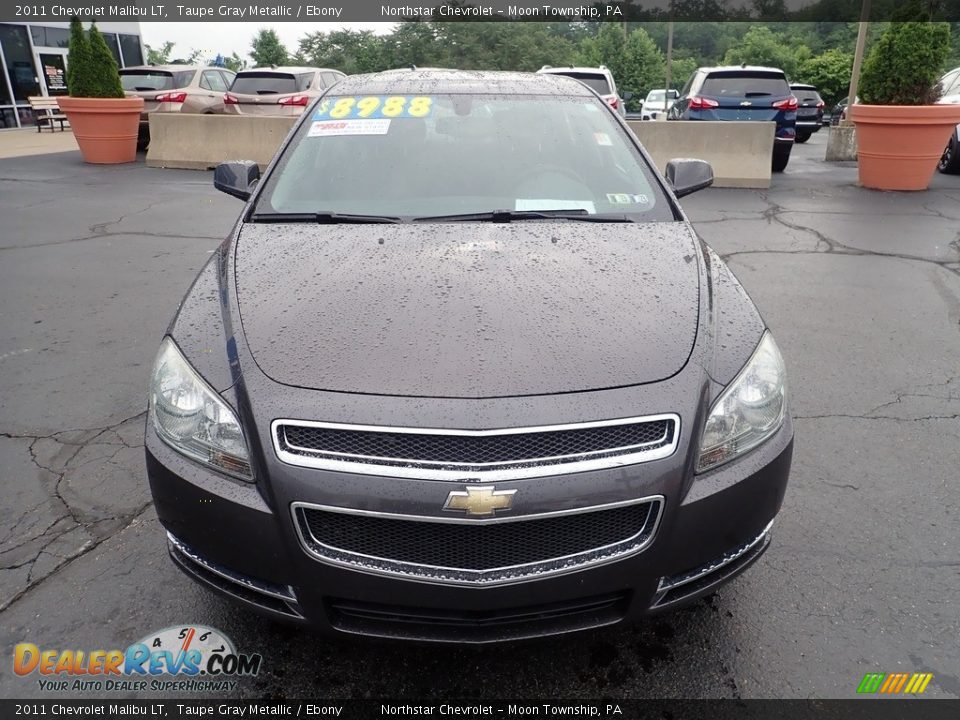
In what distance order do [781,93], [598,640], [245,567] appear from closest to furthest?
[245,567] < [598,640] < [781,93]

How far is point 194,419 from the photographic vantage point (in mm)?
1932

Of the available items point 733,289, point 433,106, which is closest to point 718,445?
point 733,289

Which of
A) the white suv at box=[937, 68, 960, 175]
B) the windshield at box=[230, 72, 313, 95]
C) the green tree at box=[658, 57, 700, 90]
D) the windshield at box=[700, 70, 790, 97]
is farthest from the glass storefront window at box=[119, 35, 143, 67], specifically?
the green tree at box=[658, 57, 700, 90]

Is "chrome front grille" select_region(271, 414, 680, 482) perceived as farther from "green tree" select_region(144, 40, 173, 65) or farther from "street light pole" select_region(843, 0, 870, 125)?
"green tree" select_region(144, 40, 173, 65)

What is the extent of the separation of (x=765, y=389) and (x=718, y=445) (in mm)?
289

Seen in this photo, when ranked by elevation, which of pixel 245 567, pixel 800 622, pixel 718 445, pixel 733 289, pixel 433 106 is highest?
pixel 433 106

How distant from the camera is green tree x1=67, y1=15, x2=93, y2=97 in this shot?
11.3m

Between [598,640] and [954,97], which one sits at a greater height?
[954,97]

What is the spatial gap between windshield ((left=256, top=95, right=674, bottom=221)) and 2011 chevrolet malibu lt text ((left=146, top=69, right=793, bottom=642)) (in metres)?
0.53

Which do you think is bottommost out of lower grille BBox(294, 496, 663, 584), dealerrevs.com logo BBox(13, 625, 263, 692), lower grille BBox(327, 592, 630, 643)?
dealerrevs.com logo BBox(13, 625, 263, 692)

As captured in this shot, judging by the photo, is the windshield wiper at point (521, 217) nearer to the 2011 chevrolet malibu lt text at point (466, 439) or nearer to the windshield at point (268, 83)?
the 2011 chevrolet malibu lt text at point (466, 439)

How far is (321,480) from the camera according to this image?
172 centimetres

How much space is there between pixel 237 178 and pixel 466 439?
234 cm

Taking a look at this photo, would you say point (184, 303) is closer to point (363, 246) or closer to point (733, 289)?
point (363, 246)
